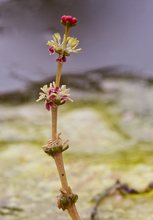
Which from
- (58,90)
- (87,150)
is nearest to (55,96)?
(58,90)

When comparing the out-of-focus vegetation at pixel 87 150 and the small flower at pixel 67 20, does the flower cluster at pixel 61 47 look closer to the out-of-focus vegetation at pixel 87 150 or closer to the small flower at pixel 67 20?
the small flower at pixel 67 20

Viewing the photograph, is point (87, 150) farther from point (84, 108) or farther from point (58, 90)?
point (58, 90)

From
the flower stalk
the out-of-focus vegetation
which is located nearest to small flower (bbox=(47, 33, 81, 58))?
the flower stalk

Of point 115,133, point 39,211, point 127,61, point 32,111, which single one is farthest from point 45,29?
point 39,211

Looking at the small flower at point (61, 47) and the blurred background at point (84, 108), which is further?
the blurred background at point (84, 108)

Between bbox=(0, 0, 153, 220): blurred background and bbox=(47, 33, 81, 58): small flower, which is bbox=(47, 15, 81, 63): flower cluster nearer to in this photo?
bbox=(47, 33, 81, 58): small flower

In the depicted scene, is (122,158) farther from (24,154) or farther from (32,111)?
(32,111)

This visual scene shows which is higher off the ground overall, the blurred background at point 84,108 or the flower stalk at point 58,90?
the blurred background at point 84,108

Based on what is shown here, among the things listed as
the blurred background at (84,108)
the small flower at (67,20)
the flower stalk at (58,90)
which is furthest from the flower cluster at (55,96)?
the blurred background at (84,108)
